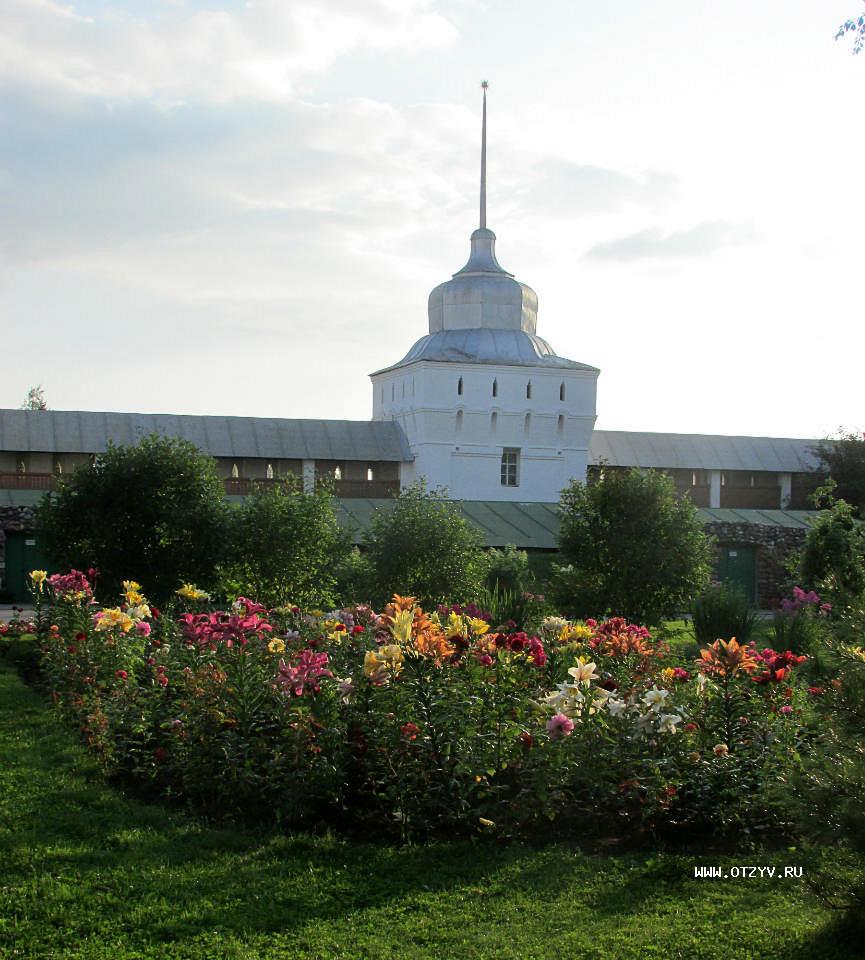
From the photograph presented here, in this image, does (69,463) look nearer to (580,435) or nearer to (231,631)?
(580,435)

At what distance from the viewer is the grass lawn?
492cm

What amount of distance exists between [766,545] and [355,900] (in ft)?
86.2

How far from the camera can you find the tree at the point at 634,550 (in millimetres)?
17844

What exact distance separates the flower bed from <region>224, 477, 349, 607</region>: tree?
10.2 m

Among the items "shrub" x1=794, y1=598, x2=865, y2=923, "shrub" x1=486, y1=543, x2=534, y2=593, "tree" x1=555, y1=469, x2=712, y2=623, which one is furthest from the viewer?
"shrub" x1=486, y1=543, x2=534, y2=593

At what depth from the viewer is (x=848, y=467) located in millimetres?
41094

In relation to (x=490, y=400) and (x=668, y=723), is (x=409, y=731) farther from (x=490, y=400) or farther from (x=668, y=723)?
(x=490, y=400)

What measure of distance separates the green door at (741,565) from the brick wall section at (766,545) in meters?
0.11

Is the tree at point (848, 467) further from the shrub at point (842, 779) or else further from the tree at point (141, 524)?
the shrub at point (842, 779)

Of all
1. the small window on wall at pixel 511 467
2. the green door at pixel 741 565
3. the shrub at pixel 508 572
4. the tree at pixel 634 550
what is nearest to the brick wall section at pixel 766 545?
the green door at pixel 741 565

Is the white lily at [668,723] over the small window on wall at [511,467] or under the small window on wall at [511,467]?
under

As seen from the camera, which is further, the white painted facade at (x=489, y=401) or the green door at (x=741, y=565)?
the white painted facade at (x=489, y=401)

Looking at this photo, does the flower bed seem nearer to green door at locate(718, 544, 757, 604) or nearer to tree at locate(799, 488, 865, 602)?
tree at locate(799, 488, 865, 602)

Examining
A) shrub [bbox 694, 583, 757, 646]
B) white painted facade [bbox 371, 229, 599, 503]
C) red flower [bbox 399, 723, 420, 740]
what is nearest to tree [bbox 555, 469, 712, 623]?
shrub [bbox 694, 583, 757, 646]
